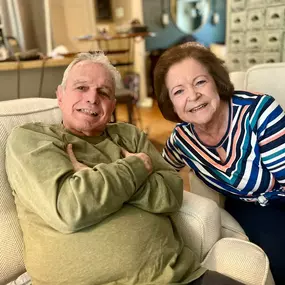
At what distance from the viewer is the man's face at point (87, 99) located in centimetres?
116

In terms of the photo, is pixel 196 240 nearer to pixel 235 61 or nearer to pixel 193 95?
pixel 193 95

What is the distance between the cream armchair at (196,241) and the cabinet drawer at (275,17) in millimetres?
1798

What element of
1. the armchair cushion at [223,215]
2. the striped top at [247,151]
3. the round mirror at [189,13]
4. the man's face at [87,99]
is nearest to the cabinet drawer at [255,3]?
the striped top at [247,151]

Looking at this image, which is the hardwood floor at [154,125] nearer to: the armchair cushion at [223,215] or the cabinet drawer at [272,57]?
the cabinet drawer at [272,57]

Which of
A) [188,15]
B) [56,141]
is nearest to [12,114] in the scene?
[56,141]

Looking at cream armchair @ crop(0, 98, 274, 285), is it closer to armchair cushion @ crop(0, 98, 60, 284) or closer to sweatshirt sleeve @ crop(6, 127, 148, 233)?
armchair cushion @ crop(0, 98, 60, 284)

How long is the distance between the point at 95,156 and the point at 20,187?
10.1 inches

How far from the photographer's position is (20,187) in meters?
0.99

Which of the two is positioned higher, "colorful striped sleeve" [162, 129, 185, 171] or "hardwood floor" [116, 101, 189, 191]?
"colorful striped sleeve" [162, 129, 185, 171]

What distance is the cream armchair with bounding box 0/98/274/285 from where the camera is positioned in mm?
1035

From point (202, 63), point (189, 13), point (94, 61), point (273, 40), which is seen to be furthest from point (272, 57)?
point (189, 13)

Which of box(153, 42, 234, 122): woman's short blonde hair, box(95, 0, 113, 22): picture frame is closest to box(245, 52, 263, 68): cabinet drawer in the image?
box(153, 42, 234, 122): woman's short blonde hair

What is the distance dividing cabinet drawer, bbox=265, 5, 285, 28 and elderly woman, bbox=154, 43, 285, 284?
143 centimetres

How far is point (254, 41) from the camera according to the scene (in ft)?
8.77
